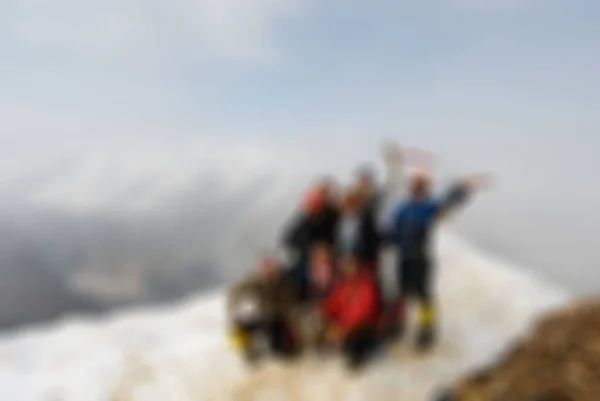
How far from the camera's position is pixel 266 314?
11.0 meters

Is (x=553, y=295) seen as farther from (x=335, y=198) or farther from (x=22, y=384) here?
(x=22, y=384)

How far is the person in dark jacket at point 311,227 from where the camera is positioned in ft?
35.0

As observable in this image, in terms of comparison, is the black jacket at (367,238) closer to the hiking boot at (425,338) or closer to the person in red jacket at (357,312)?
the person in red jacket at (357,312)

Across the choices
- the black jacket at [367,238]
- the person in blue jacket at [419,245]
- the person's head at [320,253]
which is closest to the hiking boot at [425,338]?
the person in blue jacket at [419,245]

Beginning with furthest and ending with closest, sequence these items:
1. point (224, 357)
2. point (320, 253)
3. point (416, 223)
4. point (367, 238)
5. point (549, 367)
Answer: point (224, 357)
point (320, 253)
point (367, 238)
point (416, 223)
point (549, 367)

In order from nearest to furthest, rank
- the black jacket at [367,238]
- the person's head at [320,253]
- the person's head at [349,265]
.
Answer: the person's head at [349,265] → the black jacket at [367,238] → the person's head at [320,253]

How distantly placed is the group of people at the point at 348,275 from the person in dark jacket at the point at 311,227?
0.01 meters

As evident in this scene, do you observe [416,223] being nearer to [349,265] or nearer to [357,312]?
[349,265]

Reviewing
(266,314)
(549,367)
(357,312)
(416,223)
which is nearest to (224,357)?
(266,314)

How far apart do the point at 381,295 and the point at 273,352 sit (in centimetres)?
187

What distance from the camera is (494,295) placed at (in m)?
11.4

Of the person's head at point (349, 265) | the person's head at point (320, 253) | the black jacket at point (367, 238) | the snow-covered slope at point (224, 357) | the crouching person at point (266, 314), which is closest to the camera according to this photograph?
the snow-covered slope at point (224, 357)

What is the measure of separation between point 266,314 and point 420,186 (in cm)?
274

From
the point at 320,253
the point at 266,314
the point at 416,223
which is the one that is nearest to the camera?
the point at 416,223
